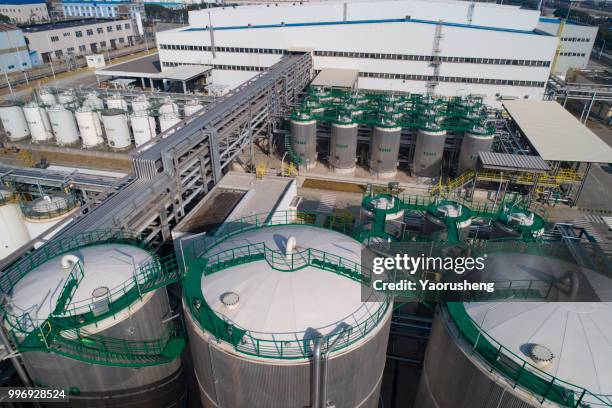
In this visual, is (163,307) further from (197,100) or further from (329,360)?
(197,100)

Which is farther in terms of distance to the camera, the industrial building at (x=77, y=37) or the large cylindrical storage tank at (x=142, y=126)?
the industrial building at (x=77, y=37)

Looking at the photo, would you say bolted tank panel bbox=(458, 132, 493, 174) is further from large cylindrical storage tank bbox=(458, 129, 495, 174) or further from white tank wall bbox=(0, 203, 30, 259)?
white tank wall bbox=(0, 203, 30, 259)

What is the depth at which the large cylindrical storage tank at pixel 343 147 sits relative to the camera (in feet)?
101

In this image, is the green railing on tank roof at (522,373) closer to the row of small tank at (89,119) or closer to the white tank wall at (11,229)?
the white tank wall at (11,229)

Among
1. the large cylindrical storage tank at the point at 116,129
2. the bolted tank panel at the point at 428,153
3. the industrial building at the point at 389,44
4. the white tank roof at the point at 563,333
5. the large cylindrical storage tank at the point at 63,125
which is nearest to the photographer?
the white tank roof at the point at 563,333

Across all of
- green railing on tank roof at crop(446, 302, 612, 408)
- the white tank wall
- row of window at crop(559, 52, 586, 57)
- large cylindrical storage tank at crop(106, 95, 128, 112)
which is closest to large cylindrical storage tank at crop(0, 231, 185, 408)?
the white tank wall

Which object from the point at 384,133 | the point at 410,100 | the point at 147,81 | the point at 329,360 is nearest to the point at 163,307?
the point at 329,360

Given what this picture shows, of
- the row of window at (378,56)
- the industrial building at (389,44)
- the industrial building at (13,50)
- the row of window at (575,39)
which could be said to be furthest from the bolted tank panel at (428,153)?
the industrial building at (13,50)

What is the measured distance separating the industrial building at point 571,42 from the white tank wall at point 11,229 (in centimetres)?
7116

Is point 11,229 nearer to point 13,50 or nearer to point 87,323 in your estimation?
point 87,323

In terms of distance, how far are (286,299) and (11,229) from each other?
54.7 ft

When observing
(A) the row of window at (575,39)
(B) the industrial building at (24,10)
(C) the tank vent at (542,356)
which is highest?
(B) the industrial building at (24,10)

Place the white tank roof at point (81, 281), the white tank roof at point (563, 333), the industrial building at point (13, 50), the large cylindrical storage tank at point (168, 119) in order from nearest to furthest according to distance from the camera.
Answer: the white tank roof at point (563, 333)
the white tank roof at point (81, 281)
the large cylindrical storage tank at point (168, 119)
the industrial building at point (13, 50)

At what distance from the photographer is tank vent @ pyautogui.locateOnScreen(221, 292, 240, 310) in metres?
9.23
